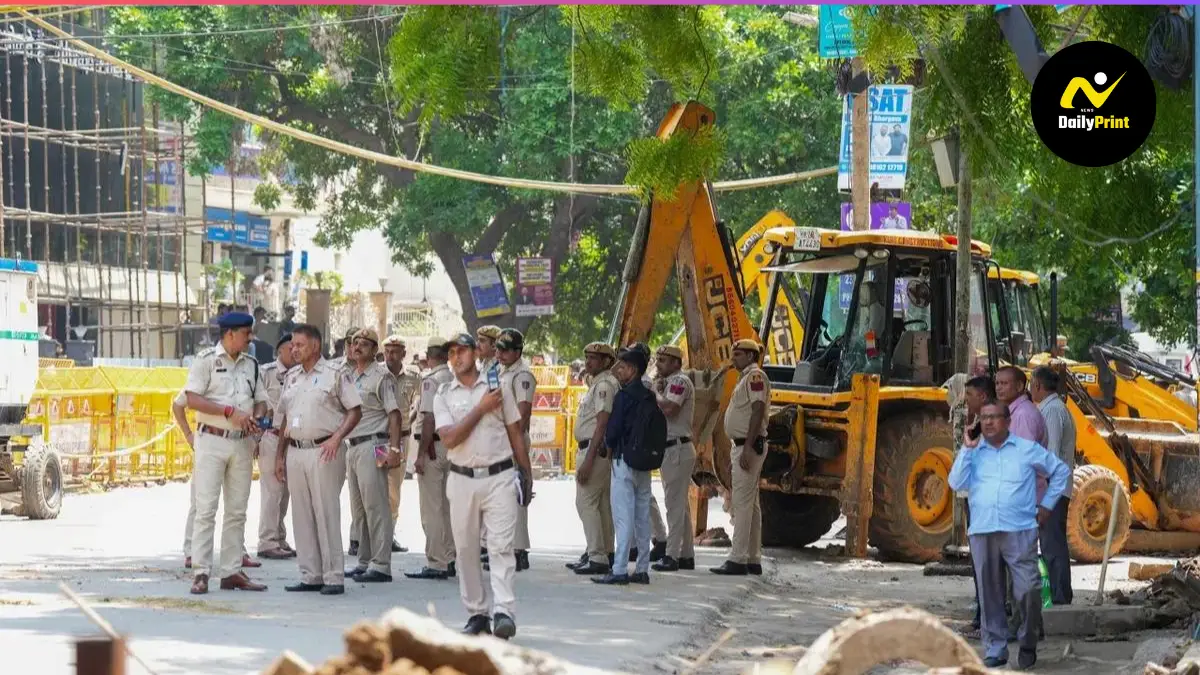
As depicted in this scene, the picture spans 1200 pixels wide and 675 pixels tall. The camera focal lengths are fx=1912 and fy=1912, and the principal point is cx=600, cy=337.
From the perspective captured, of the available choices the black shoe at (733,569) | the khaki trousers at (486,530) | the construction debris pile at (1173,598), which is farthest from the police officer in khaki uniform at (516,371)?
the construction debris pile at (1173,598)

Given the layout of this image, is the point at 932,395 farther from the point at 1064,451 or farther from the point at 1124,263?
the point at 1064,451

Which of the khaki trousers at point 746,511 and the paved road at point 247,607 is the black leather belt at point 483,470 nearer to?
the paved road at point 247,607

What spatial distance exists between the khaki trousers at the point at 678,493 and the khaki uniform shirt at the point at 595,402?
2.33 ft

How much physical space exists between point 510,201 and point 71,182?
41.3 ft

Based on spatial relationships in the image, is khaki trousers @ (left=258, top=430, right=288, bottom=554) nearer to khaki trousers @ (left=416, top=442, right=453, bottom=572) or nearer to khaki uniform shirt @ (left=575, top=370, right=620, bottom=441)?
khaki trousers @ (left=416, top=442, right=453, bottom=572)

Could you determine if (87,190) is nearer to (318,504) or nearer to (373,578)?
(373,578)

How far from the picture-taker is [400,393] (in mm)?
15977

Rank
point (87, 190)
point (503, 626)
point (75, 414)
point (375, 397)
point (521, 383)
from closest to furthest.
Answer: point (503, 626), point (521, 383), point (375, 397), point (75, 414), point (87, 190)

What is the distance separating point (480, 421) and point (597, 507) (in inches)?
181

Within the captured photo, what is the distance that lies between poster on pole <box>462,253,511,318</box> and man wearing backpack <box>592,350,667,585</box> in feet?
72.0

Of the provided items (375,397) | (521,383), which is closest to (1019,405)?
(521,383)

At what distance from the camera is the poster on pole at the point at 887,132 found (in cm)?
2411

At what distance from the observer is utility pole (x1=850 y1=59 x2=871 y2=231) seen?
23.2 metres

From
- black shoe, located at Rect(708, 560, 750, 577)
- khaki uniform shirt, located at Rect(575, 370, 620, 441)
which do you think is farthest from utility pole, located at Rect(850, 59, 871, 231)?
khaki uniform shirt, located at Rect(575, 370, 620, 441)
